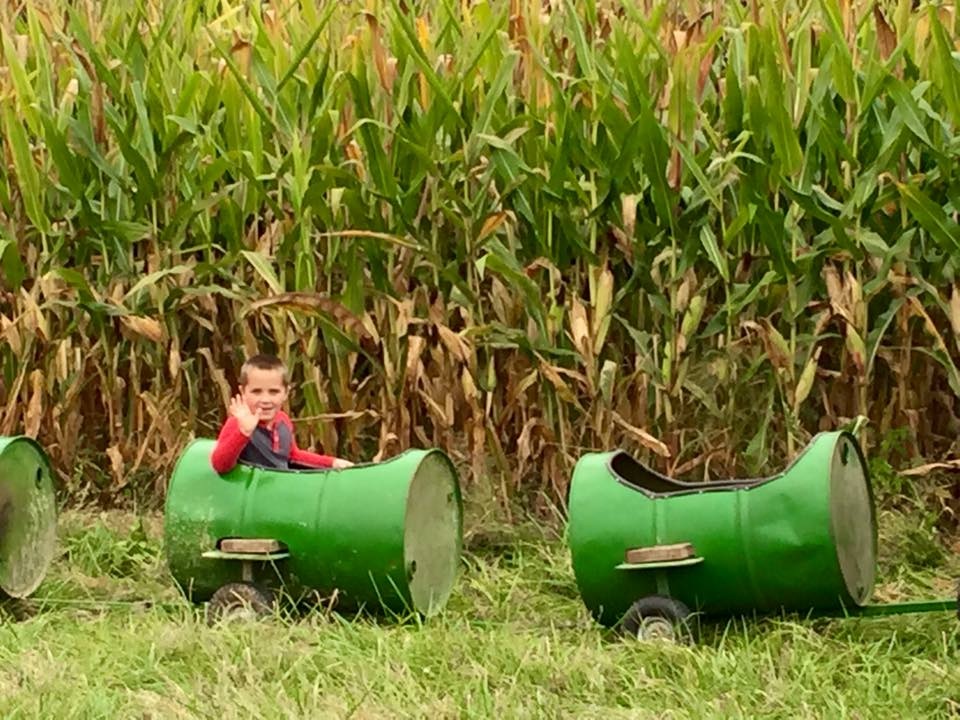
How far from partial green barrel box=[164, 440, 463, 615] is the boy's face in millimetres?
174

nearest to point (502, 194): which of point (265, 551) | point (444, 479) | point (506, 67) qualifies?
point (506, 67)

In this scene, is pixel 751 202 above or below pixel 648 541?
above

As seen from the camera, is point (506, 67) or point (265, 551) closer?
point (265, 551)

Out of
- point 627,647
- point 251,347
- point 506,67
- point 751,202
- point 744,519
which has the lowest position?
point 627,647

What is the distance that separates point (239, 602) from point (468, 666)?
2.91 feet

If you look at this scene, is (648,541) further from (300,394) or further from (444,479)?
(300,394)

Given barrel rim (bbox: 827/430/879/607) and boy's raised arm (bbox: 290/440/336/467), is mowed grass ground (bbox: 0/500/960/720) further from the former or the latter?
boy's raised arm (bbox: 290/440/336/467)

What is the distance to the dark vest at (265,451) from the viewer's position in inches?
194

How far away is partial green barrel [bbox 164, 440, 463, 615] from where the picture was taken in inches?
182

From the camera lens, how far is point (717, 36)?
18.2 ft

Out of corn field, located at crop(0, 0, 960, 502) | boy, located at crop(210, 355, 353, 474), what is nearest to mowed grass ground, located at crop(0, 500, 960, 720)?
boy, located at crop(210, 355, 353, 474)


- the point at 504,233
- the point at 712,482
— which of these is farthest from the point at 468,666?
the point at 504,233

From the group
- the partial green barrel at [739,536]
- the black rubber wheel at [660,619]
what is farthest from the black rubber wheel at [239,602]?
the black rubber wheel at [660,619]

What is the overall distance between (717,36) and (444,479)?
1.69 meters
